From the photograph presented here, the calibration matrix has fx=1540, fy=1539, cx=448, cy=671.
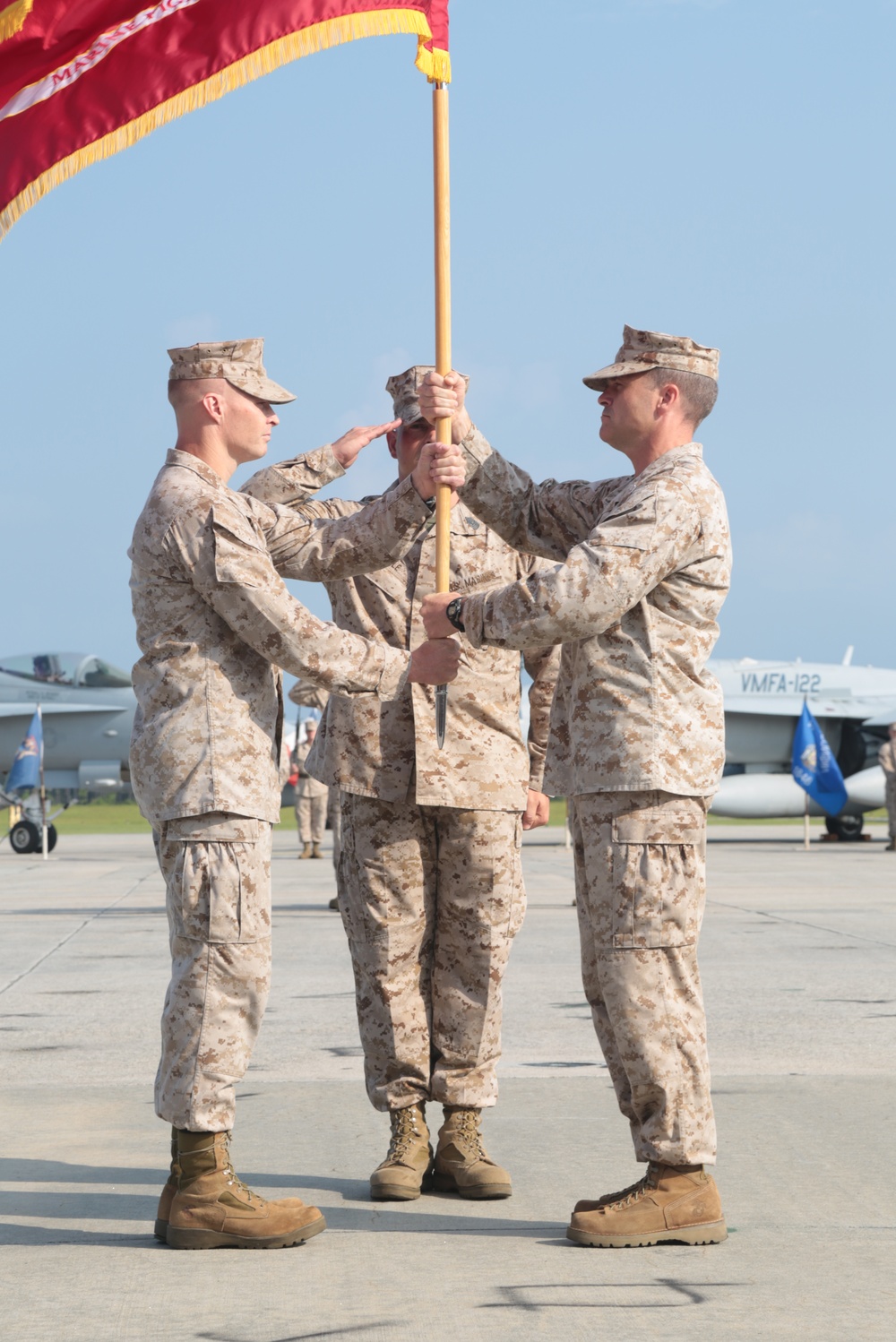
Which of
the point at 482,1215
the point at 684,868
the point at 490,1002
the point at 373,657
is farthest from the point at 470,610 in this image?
the point at 482,1215

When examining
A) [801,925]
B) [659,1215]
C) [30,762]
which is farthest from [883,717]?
[659,1215]

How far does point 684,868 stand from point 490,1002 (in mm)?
825

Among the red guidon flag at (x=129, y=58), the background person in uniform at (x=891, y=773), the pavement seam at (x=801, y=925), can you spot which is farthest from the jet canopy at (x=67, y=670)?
the red guidon flag at (x=129, y=58)

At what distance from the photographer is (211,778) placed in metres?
3.67

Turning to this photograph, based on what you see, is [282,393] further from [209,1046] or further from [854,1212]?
[854,1212]

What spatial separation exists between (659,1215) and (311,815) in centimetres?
1997

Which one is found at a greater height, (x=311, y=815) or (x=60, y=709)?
(x=60, y=709)

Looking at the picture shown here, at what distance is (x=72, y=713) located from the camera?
27000mm

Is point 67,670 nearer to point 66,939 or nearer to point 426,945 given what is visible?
point 66,939

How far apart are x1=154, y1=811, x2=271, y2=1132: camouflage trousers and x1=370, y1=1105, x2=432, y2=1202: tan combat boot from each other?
0.58 meters

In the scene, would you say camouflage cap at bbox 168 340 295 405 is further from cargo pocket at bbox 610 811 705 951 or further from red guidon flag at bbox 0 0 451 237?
cargo pocket at bbox 610 811 705 951

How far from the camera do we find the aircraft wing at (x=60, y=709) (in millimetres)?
26906

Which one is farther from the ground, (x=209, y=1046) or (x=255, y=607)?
(x=255, y=607)

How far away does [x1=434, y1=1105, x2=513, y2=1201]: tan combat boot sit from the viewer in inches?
159
